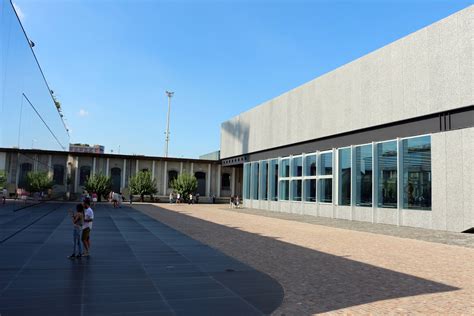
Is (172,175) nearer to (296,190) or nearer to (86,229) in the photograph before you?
(296,190)

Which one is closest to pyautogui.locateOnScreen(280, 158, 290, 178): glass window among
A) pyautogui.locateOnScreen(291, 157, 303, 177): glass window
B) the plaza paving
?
pyautogui.locateOnScreen(291, 157, 303, 177): glass window

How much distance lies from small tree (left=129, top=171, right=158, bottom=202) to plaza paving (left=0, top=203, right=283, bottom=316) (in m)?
35.6

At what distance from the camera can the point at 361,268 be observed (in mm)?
9633

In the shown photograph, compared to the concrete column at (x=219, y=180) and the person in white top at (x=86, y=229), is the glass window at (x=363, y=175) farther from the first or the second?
the concrete column at (x=219, y=180)

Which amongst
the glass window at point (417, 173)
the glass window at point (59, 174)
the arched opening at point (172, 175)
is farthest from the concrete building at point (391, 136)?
the glass window at point (59, 174)

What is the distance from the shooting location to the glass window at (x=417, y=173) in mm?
19812

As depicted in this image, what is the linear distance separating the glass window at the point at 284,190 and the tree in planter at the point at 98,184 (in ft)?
71.9

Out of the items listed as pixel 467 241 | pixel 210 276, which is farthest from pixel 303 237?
pixel 210 276

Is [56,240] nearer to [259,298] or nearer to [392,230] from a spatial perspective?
[259,298]

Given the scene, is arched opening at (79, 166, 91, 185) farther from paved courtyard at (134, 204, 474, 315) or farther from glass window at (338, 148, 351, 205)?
paved courtyard at (134, 204, 474, 315)

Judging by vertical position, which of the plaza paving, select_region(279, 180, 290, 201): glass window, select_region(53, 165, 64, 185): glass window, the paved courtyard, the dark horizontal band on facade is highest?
the dark horizontal band on facade

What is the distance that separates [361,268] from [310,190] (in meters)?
20.6

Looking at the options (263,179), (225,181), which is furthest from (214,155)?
(263,179)

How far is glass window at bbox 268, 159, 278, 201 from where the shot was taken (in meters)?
35.9
